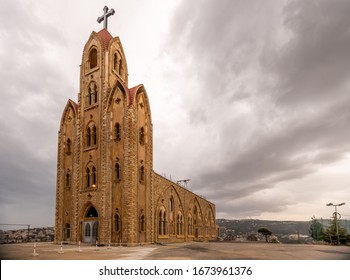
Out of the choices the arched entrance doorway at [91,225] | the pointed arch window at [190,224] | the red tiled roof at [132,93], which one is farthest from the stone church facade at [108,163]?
the pointed arch window at [190,224]

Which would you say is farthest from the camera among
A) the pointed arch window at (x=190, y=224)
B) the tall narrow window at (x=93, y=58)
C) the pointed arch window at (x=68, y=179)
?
the pointed arch window at (x=190, y=224)

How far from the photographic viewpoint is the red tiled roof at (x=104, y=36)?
3442 centimetres

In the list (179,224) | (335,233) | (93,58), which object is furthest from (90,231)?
(335,233)

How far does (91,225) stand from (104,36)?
68.9 feet

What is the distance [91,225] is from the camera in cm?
3059

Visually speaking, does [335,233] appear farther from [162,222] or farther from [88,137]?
[88,137]

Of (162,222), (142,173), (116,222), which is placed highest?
(142,173)

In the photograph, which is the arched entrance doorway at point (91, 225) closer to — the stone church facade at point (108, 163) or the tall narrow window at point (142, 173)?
the stone church facade at point (108, 163)

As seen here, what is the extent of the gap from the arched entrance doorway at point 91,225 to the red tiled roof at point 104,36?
17770mm

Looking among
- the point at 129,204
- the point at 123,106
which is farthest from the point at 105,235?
the point at 123,106

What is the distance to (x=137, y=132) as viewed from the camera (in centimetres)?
3155

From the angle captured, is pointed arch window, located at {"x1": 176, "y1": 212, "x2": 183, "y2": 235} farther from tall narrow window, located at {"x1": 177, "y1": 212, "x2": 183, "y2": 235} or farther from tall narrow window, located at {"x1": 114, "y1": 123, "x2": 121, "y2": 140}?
tall narrow window, located at {"x1": 114, "y1": 123, "x2": 121, "y2": 140}
